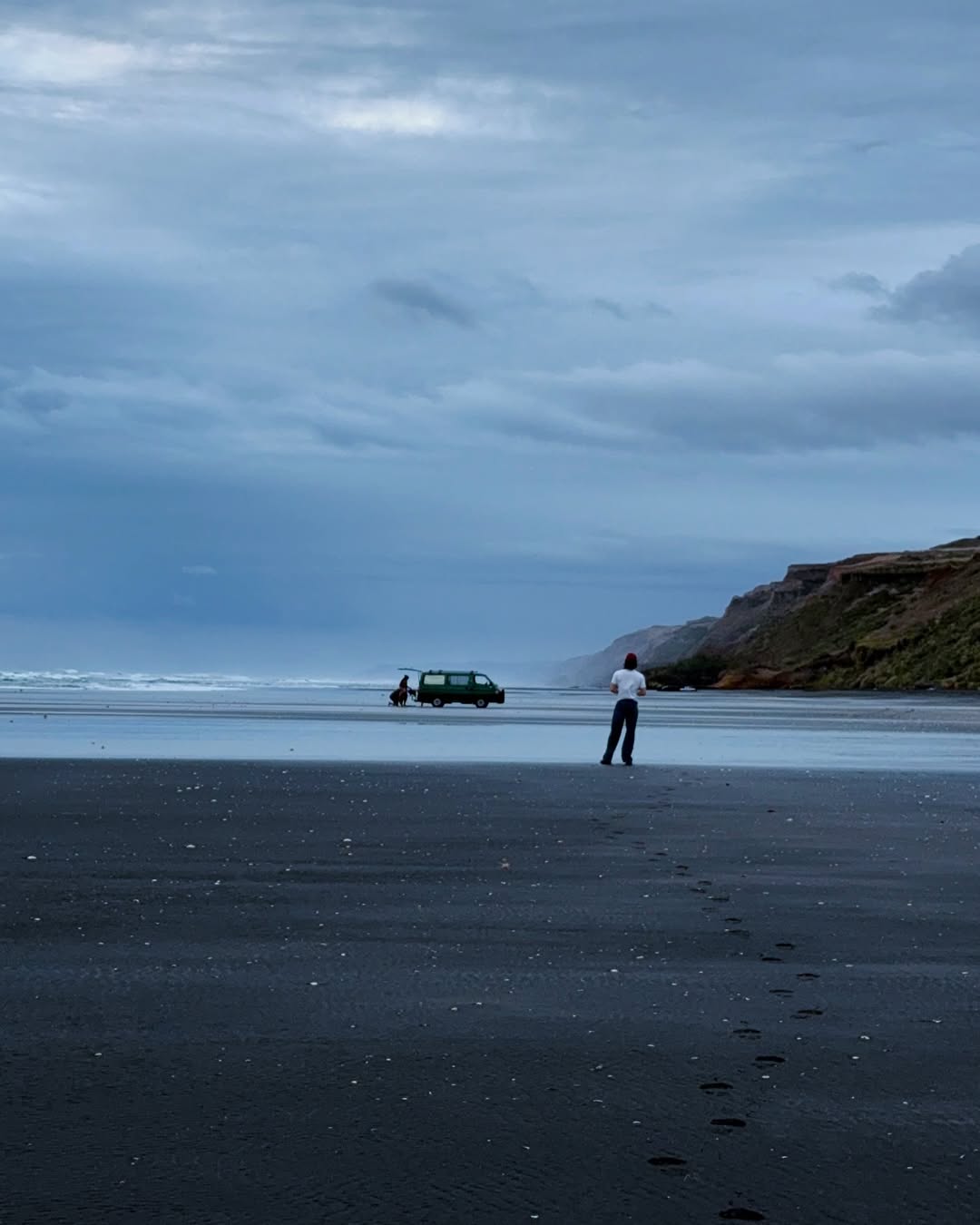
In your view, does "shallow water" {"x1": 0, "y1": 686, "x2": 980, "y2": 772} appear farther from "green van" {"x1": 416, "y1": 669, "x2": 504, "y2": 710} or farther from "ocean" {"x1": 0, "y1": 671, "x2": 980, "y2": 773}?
"green van" {"x1": 416, "y1": 669, "x2": 504, "y2": 710}

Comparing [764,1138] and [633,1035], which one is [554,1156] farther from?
[633,1035]

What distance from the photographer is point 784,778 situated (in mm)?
26406

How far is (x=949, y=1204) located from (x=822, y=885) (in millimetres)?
7998

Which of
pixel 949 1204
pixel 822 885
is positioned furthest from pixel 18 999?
pixel 822 885

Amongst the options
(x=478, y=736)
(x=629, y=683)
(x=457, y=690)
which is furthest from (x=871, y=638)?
(x=629, y=683)

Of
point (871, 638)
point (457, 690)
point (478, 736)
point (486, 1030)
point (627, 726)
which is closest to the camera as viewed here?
point (486, 1030)

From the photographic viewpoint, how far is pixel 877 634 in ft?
502

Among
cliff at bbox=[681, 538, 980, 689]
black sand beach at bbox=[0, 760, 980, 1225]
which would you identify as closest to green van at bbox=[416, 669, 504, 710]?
cliff at bbox=[681, 538, 980, 689]

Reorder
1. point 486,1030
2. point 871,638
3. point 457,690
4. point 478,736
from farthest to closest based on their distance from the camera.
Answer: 1. point 871,638
2. point 457,690
3. point 478,736
4. point 486,1030

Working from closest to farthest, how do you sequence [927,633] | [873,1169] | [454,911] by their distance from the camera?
[873,1169] → [454,911] → [927,633]

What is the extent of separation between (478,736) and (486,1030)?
36.5 metres

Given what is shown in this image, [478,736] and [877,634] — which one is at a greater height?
[877,634]

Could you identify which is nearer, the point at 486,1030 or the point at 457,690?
the point at 486,1030

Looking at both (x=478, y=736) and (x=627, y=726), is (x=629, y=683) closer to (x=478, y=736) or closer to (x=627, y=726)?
(x=627, y=726)
